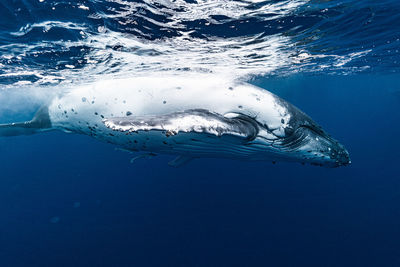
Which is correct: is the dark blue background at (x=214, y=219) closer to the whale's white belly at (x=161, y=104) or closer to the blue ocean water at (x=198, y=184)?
the blue ocean water at (x=198, y=184)

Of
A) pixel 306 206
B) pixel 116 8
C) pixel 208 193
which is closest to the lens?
pixel 116 8

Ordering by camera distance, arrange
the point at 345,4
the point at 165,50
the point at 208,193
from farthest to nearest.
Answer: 1. the point at 208,193
2. the point at 165,50
3. the point at 345,4

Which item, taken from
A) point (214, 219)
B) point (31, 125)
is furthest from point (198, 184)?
point (31, 125)

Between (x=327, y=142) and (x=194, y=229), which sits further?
(x=194, y=229)

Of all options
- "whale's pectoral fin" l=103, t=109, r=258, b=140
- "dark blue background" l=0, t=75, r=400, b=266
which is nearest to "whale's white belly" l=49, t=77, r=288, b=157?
"whale's pectoral fin" l=103, t=109, r=258, b=140

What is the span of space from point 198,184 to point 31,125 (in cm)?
1632

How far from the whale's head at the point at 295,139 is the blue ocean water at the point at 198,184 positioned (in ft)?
15.1

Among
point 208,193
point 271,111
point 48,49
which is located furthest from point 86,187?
point 271,111

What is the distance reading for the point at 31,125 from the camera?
6.13m

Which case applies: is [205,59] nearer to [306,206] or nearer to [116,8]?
Result: [116,8]

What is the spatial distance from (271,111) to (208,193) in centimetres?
1635

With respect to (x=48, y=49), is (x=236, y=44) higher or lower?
higher

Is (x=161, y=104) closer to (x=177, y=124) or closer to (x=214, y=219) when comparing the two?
(x=177, y=124)

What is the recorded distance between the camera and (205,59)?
1316 centimetres
